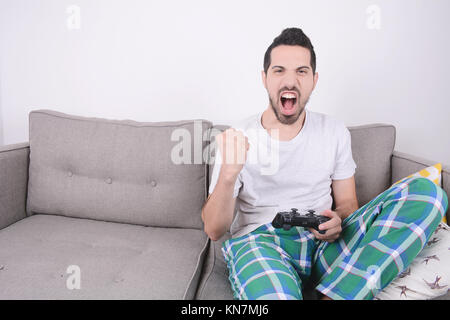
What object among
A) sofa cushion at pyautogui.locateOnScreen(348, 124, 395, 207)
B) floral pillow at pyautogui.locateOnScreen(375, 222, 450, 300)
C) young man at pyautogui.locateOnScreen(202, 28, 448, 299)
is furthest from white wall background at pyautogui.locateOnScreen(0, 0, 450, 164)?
floral pillow at pyautogui.locateOnScreen(375, 222, 450, 300)

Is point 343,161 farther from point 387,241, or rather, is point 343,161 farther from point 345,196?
point 387,241

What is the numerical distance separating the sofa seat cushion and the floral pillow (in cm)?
52

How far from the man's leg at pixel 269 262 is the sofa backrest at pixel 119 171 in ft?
1.04

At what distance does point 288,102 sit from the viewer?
3.51 feet

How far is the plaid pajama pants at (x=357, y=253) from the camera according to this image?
0.73m

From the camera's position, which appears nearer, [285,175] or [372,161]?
[285,175]

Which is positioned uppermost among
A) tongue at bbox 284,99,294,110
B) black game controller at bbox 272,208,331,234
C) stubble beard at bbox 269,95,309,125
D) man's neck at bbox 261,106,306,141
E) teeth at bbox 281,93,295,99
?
teeth at bbox 281,93,295,99

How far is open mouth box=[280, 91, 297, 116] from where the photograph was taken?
104 cm

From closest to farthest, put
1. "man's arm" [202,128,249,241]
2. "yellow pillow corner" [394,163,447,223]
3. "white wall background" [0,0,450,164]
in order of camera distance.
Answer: "man's arm" [202,128,249,241] < "yellow pillow corner" [394,163,447,223] < "white wall background" [0,0,450,164]

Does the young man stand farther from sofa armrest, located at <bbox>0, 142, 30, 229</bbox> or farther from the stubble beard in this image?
sofa armrest, located at <bbox>0, 142, 30, 229</bbox>

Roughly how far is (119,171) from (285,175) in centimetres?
62

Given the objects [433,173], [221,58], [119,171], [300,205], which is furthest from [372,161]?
[119,171]
